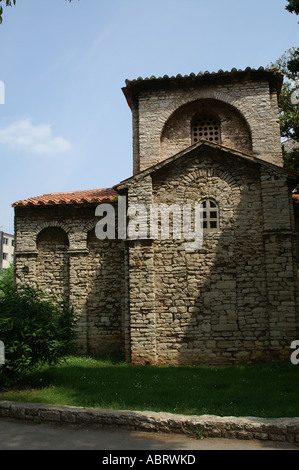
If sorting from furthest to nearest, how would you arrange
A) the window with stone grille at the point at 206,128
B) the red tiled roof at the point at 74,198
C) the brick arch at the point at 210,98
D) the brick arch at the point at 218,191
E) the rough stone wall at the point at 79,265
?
the window with stone grille at the point at 206,128
the brick arch at the point at 210,98
the red tiled roof at the point at 74,198
the rough stone wall at the point at 79,265
the brick arch at the point at 218,191

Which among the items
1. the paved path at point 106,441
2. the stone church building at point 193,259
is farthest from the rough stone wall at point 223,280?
the paved path at point 106,441

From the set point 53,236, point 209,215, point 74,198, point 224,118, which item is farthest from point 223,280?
point 224,118

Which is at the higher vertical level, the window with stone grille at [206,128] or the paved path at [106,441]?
the window with stone grille at [206,128]

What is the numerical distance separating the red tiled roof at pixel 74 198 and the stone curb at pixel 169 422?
7249 mm

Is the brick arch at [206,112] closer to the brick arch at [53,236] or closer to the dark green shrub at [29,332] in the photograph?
the brick arch at [53,236]

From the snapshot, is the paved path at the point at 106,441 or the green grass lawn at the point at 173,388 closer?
the paved path at the point at 106,441

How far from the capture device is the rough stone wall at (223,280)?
33.7 ft

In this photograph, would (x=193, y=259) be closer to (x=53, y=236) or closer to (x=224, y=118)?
(x=53, y=236)

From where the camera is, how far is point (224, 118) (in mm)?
13695

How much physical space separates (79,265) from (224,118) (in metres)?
A: 7.12

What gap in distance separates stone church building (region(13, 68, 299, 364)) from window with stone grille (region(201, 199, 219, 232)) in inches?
1.1

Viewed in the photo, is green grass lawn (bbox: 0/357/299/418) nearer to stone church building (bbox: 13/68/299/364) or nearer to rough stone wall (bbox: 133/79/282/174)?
stone church building (bbox: 13/68/299/364)

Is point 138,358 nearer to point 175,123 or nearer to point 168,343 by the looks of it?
point 168,343
